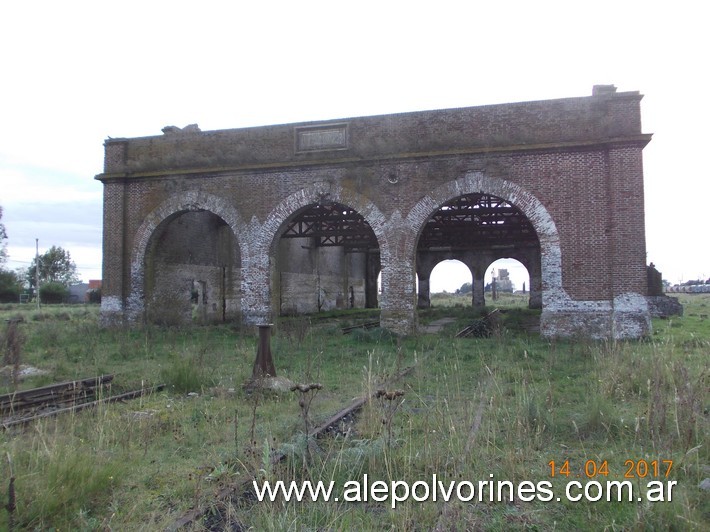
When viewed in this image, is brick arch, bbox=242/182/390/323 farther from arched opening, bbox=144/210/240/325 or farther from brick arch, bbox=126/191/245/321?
arched opening, bbox=144/210/240/325

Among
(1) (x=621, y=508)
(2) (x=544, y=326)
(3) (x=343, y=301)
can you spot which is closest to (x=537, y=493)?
(1) (x=621, y=508)

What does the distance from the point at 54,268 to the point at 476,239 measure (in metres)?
75.6

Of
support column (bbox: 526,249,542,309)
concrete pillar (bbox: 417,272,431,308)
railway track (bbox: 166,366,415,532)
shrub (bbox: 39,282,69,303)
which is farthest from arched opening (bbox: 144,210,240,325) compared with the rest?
shrub (bbox: 39,282,69,303)

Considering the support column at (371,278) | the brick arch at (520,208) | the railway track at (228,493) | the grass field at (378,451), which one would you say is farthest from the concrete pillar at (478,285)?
the railway track at (228,493)

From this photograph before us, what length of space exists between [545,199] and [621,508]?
12.1 m

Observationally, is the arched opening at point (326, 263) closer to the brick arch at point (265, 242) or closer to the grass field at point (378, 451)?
the brick arch at point (265, 242)

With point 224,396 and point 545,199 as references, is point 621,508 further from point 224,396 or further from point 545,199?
point 545,199

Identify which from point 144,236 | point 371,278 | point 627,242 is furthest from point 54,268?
point 627,242

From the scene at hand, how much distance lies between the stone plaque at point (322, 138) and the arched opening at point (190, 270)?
507 cm

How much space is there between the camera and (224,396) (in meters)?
7.38

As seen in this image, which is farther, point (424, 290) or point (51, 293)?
point (51, 293)

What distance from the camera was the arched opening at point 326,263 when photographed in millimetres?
26047

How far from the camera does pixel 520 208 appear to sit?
14.9 m
